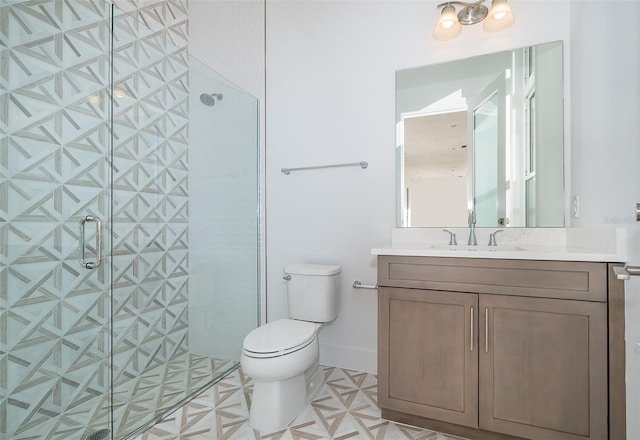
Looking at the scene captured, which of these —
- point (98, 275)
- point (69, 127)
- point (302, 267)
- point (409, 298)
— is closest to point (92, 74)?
point (69, 127)

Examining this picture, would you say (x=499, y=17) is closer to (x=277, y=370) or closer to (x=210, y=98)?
(x=210, y=98)

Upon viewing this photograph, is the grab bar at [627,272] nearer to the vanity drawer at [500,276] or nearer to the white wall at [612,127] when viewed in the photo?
the white wall at [612,127]

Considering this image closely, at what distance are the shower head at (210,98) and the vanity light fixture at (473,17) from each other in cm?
136

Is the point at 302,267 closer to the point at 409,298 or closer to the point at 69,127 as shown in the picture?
the point at 409,298

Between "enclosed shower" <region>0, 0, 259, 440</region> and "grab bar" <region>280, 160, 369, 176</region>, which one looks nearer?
"enclosed shower" <region>0, 0, 259, 440</region>

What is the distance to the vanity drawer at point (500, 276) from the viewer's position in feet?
4.14

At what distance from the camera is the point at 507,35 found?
1862 millimetres

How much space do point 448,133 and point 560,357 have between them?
1285 millimetres

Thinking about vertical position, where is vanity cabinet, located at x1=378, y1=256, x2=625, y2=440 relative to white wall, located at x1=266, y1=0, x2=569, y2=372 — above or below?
below

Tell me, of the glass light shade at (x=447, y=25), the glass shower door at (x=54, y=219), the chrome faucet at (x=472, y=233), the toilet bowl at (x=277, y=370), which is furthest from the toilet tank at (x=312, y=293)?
the glass light shade at (x=447, y=25)

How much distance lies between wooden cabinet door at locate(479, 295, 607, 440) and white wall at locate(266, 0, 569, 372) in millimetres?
836

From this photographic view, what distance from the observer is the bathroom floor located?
1508 millimetres

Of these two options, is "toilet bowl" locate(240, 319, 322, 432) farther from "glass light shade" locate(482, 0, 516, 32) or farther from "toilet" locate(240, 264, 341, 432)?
"glass light shade" locate(482, 0, 516, 32)

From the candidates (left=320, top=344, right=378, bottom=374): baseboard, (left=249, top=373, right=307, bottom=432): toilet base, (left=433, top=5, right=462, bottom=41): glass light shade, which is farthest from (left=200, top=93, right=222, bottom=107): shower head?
(left=320, top=344, right=378, bottom=374): baseboard
